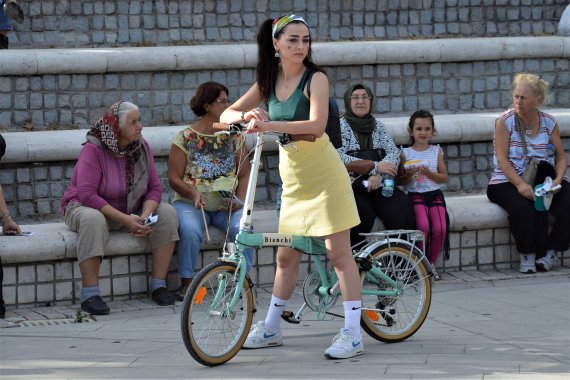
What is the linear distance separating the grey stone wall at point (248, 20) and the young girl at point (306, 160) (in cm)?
555

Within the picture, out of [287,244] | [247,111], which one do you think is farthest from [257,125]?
[287,244]

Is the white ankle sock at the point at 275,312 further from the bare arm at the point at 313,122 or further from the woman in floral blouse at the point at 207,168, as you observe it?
the woman in floral blouse at the point at 207,168

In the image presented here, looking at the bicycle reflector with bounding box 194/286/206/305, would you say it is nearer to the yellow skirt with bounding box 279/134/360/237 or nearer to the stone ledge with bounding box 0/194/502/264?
the yellow skirt with bounding box 279/134/360/237

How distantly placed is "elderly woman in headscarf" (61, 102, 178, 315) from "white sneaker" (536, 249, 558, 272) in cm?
276

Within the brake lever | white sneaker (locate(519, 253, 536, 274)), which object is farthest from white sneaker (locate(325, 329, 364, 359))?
white sneaker (locate(519, 253, 536, 274))

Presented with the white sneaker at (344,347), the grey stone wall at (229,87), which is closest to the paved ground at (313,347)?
the white sneaker at (344,347)

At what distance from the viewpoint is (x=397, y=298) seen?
6.90 metres

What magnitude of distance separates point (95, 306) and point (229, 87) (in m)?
3.84

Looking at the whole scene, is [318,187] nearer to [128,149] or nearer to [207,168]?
[128,149]

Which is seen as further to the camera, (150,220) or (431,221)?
(431,221)

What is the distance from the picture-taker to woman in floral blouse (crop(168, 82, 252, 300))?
818 cm

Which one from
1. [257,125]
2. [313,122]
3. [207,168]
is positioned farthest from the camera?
[207,168]

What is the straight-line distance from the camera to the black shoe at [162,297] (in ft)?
25.6

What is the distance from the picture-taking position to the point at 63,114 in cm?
1039
